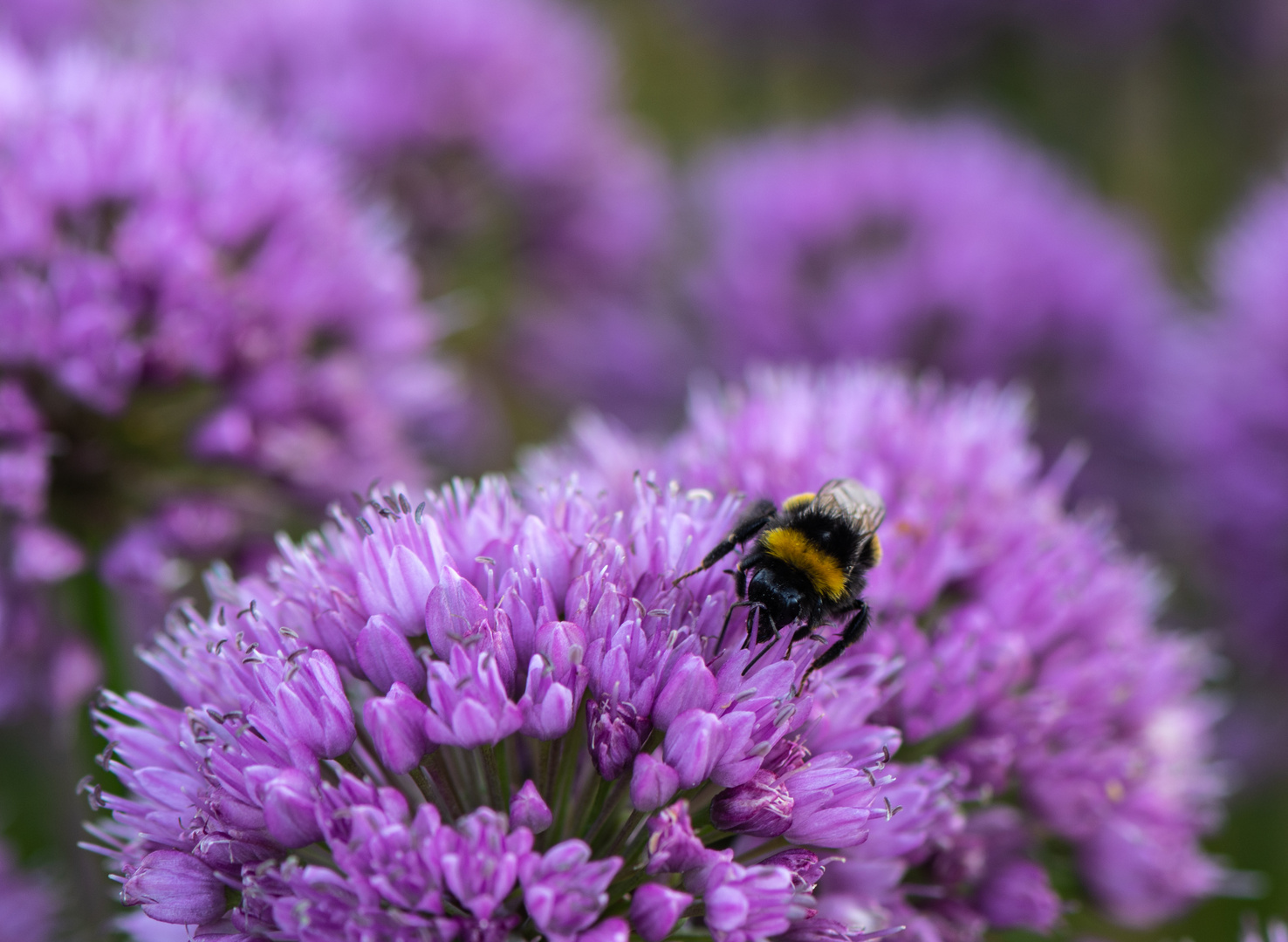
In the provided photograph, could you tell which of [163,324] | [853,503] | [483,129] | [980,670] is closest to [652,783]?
[853,503]

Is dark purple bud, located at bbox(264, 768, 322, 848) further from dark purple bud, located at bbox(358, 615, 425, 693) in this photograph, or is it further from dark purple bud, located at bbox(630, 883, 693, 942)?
dark purple bud, located at bbox(630, 883, 693, 942)

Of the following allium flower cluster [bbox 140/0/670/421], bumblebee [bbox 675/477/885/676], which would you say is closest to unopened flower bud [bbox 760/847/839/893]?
bumblebee [bbox 675/477/885/676]

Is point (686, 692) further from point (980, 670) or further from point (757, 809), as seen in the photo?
point (980, 670)

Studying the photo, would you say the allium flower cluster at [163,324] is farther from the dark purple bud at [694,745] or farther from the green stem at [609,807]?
the dark purple bud at [694,745]

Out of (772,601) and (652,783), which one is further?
(772,601)

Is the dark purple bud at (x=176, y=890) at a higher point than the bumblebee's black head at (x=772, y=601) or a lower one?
lower

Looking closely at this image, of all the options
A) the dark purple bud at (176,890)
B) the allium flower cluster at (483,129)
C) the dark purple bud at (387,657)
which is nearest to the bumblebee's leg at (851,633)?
the dark purple bud at (387,657)
